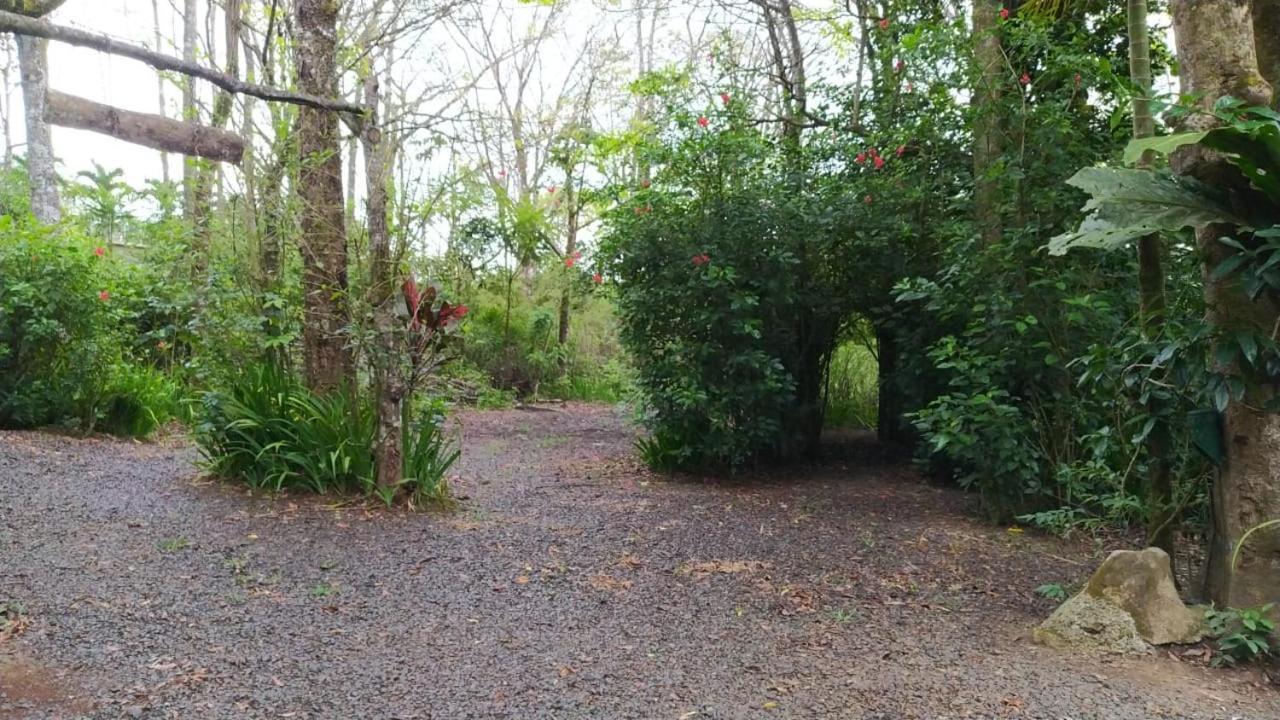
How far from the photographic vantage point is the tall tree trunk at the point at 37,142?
8.55m

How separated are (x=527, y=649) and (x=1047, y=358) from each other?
2.99 meters

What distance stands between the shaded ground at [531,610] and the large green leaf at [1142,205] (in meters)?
1.41

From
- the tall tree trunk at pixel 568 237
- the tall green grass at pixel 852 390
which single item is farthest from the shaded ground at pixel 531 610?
the tall tree trunk at pixel 568 237

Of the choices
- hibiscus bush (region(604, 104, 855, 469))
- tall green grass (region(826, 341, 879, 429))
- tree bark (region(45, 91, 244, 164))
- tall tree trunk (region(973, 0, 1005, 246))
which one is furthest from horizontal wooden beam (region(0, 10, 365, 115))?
tall green grass (region(826, 341, 879, 429))

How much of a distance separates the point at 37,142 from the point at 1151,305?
11.0 meters

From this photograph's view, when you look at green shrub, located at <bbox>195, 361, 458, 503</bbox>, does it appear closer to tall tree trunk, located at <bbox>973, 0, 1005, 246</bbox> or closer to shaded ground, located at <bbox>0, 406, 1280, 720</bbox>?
shaded ground, located at <bbox>0, 406, 1280, 720</bbox>

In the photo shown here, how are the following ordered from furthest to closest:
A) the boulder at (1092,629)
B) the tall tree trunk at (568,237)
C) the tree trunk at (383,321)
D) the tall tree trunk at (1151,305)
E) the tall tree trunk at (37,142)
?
the tall tree trunk at (568,237) < the tall tree trunk at (37,142) < the tree trunk at (383,321) < the tall tree trunk at (1151,305) < the boulder at (1092,629)

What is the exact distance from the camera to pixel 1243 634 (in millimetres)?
2619

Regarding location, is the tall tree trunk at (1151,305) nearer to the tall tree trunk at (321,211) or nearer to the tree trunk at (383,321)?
the tree trunk at (383,321)

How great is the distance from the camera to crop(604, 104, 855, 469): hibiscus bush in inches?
223

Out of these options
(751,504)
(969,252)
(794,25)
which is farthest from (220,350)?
(794,25)

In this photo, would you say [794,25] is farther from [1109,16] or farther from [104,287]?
[104,287]

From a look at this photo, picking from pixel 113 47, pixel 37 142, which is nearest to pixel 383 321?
pixel 113 47

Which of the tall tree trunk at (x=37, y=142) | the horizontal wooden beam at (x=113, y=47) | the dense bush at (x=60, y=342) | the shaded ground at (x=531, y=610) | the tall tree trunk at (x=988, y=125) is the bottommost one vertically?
the shaded ground at (x=531, y=610)
